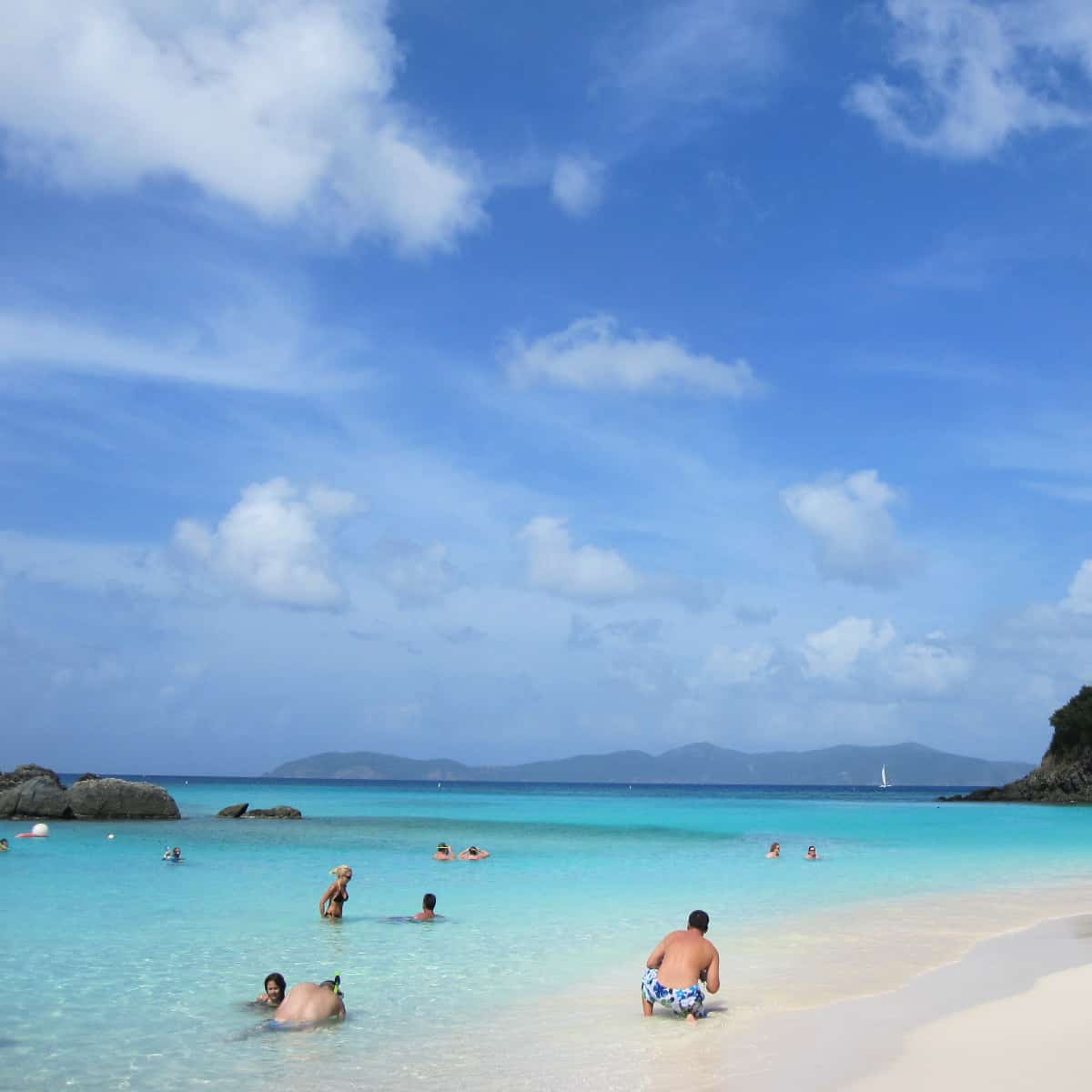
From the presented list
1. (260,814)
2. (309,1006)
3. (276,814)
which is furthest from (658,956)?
(260,814)

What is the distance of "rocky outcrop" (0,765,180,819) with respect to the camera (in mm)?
46938

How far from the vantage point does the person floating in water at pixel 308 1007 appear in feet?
40.1

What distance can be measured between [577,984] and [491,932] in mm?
4692

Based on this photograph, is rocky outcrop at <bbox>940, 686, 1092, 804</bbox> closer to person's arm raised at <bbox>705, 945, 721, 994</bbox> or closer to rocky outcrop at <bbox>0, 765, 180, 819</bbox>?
rocky outcrop at <bbox>0, 765, 180, 819</bbox>

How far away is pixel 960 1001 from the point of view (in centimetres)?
1316

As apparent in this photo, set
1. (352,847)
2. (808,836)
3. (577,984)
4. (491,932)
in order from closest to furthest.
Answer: (577,984)
(491,932)
(352,847)
(808,836)

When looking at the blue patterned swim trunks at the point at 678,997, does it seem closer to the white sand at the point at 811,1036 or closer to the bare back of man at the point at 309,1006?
the white sand at the point at 811,1036

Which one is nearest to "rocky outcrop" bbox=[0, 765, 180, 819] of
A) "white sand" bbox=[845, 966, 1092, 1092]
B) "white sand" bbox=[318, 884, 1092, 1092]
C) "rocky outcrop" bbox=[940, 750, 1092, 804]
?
"white sand" bbox=[318, 884, 1092, 1092]

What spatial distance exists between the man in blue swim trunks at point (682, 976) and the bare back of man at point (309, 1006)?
3741 mm

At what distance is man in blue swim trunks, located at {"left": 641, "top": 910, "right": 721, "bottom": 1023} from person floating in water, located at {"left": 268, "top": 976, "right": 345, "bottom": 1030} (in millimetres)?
3733

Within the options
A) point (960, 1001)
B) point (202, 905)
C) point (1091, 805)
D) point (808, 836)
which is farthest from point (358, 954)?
point (1091, 805)

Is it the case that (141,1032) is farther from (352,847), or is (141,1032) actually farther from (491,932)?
(352,847)

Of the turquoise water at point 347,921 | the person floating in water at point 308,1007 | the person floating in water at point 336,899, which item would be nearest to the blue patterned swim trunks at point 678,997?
the turquoise water at point 347,921

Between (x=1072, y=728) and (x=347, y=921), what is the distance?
99388mm
